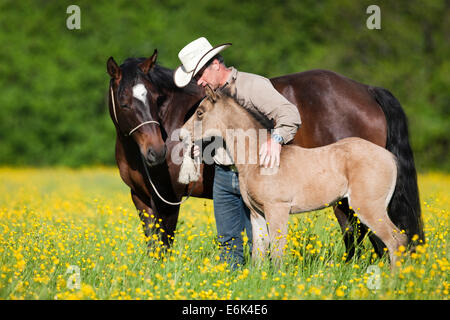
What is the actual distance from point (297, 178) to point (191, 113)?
1628 mm

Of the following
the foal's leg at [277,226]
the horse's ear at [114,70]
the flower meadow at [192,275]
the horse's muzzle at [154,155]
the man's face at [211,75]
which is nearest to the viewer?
the flower meadow at [192,275]

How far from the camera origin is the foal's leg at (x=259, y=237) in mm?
4121

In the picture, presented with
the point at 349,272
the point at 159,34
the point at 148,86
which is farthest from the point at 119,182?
the point at 349,272

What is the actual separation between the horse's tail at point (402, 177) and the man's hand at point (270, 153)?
4.19 feet

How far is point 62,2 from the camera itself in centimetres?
2070

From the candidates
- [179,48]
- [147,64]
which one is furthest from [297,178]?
[179,48]

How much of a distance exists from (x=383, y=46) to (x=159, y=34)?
9.38 meters

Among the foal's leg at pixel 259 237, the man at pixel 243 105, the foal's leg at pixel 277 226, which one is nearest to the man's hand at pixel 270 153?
the man at pixel 243 105

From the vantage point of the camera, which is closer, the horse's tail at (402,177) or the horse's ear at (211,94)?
the horse's ear at (211,94)

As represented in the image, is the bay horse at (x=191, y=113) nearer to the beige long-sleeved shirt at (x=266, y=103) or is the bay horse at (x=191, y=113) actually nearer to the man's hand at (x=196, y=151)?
the man's hand at (x=196, y=151)

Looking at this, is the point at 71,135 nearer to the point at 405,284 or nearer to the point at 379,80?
the point at 379,80

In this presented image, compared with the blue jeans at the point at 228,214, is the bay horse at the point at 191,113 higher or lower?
higher

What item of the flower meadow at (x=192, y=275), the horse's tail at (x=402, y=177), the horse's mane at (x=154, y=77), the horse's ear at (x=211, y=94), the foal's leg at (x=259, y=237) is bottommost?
the flower meadow at (x=192, y=275)

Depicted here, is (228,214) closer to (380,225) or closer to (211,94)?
(211,94)
